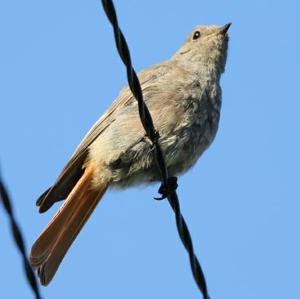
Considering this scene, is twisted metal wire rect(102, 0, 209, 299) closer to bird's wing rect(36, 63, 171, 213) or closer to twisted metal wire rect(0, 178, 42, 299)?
twisted metal wire rect(0, 178, 42, 299)

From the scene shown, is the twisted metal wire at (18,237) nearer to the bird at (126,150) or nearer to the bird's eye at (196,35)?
the bird at (126,150)

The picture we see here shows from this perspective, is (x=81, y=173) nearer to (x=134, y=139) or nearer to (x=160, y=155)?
(x=134, y=139)

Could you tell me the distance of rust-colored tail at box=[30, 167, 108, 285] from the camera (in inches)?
263

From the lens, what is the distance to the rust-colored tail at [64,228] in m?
6.67

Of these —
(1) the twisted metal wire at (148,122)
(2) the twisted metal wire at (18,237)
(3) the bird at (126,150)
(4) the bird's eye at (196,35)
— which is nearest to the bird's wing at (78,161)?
(3) the bird at (126,150)

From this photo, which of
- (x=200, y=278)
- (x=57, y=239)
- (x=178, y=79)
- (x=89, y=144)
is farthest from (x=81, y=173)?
(x=200, y=278)

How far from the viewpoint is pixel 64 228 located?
6887mm

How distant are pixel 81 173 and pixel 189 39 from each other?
2626 millimetres

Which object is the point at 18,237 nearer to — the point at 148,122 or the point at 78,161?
the point at 148,122

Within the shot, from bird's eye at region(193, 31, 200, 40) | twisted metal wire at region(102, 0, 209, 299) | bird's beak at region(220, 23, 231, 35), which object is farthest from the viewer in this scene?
bird's eye at region(193, 31, 200, 40)

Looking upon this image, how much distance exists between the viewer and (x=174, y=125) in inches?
267

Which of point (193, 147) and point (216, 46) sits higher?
point (216, 46)

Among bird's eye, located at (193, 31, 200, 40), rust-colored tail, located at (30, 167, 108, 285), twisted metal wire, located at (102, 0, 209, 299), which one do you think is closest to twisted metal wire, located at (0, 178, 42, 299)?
twisted metal wire, located at (102, 0, 209, 299)

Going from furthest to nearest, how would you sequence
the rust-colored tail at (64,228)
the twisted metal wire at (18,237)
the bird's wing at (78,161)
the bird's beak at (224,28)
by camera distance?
the bird's beak at (224,28) < the bird's wing at (78,161) < the rust-colored tail at (64,228) < the twisted metal wire at (18,237)
